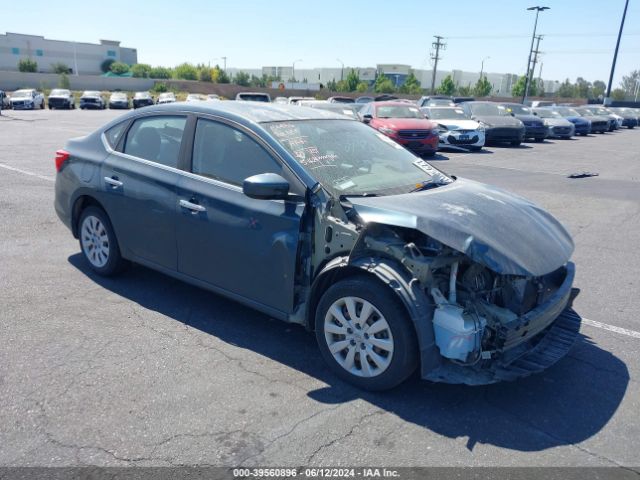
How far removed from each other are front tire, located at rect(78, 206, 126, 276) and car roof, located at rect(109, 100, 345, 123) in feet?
3.71

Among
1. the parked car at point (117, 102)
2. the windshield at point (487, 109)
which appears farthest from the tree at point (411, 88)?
the windshield at point (487, 109)

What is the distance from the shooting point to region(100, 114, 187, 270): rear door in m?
4.46

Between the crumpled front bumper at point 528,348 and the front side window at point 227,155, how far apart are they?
181 cm

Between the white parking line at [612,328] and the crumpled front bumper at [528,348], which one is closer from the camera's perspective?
the crumpled front bumper at [528,348]

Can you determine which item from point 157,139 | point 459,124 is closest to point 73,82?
point 459,124

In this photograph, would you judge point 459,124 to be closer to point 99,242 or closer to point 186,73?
point 99,242

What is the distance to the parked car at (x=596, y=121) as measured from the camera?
3112 cm

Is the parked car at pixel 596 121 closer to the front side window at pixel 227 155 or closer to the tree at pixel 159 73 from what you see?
the front side window at pixel 227 155

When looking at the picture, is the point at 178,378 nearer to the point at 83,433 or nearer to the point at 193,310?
the point at 83,433

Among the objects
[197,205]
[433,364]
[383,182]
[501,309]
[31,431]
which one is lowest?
[31,431]

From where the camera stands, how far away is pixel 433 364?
3221 millimetres

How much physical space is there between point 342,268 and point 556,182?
34.6ft

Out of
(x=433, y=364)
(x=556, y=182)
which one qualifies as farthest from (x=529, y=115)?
(x=433, y=364)

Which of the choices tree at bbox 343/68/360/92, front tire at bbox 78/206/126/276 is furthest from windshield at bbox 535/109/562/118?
tree at bbox 343/68/360/92
